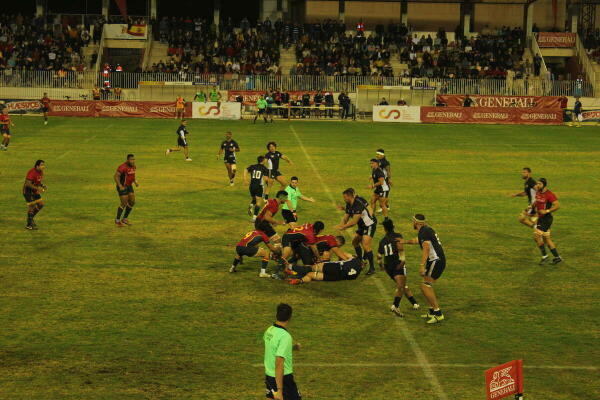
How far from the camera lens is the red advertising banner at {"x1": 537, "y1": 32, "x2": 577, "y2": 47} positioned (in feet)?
230

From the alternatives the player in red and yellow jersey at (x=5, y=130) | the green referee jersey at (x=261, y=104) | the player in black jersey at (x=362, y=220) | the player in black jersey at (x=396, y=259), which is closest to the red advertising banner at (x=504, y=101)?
the green referee jersey at (x=261, y=104)

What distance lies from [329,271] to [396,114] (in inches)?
1683

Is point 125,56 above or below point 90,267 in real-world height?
above

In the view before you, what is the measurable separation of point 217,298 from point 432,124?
43506 mm

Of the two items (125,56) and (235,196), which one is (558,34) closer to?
(125,56)

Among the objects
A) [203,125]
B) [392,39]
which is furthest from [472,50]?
[203,125]

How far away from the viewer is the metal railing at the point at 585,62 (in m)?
65.9

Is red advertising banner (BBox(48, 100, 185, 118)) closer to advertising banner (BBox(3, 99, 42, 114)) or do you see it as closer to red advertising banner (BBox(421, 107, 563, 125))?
advertising banner (BBox(3, 99, 42, 114))

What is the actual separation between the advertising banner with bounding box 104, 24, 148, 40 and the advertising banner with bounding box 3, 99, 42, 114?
12.6 m

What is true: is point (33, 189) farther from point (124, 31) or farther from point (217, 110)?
point (124, 31)

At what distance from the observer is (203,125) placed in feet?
173

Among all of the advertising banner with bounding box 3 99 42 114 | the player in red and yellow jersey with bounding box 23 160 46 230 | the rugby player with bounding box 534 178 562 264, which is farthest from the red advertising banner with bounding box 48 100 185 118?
the rugby player with bounding box 534 178 562 264

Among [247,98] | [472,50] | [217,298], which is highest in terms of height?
[472,50]

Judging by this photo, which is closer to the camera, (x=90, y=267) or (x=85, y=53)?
(x=90, y=267)
